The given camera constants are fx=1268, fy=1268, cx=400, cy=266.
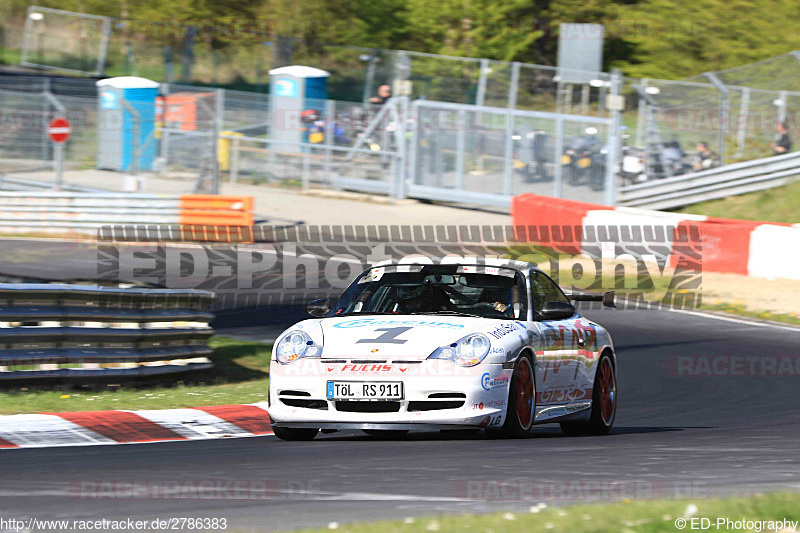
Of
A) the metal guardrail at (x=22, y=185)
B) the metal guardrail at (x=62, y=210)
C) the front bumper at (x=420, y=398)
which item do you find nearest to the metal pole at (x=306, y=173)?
the metal guardrail at (x=22, y=185)

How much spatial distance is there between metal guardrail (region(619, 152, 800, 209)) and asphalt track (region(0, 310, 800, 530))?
62.7 feet

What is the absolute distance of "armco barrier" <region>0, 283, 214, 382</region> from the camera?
32.8 ft

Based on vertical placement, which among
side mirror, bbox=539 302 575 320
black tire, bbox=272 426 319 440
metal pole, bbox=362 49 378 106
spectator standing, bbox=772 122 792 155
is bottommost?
black tire, bbox=272 426 319 440

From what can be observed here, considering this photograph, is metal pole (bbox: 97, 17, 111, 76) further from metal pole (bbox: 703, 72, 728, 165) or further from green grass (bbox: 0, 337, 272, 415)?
green grass (bbox: 0, 337, 272, 415)

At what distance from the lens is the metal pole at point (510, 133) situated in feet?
97.2

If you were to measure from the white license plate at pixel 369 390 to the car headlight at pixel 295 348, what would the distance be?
0.98 feet

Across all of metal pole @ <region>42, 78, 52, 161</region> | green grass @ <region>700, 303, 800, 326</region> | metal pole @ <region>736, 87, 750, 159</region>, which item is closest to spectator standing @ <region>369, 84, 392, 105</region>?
metal pole @ <region>42, 78, 52, 161</region>

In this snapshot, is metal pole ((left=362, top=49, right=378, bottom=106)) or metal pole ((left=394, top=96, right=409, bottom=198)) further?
metal pole ((left=362, top=49, right=378, bottom=106))

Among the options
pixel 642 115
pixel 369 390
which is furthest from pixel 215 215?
pixel 369 390

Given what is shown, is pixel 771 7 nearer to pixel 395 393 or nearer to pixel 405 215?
pixel 405 215

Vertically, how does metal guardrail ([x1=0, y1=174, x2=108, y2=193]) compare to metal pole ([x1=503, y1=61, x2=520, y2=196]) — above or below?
below

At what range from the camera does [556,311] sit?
8742mm

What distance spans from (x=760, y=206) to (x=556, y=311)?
21.2 metres

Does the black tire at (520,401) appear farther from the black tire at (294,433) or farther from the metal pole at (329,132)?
the metal pole at (329,132)
